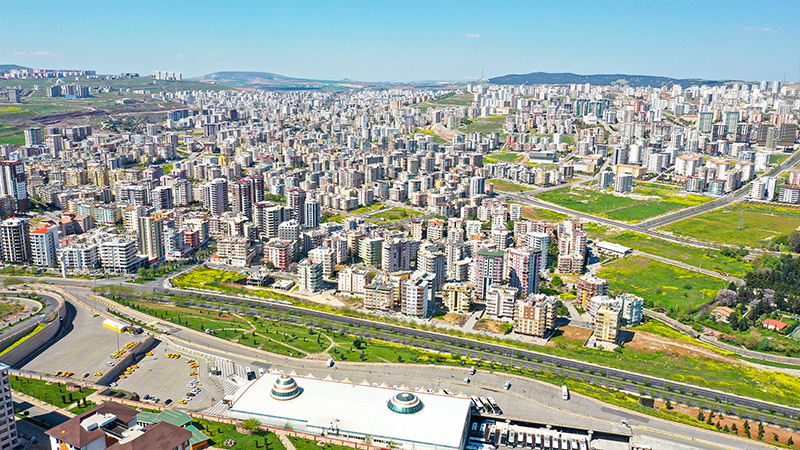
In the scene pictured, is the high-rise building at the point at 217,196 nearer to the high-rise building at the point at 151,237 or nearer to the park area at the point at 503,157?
the high-rise building at the point at 151,237

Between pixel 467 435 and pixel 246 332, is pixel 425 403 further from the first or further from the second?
pixel 246 332

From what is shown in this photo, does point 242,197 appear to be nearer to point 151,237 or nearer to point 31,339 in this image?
point 151,237

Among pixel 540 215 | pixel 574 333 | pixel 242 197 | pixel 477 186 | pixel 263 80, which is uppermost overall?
pixel 263 80

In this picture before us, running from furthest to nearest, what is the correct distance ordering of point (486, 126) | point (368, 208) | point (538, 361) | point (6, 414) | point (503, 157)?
point (486, 126)
point (503, 157)
point (368, 208)
point (538, 361)
point (6, 414)

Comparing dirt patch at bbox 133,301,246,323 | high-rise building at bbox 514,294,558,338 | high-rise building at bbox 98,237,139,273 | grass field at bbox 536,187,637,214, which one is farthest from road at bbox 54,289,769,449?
grass field at bbox 536,187,637,214

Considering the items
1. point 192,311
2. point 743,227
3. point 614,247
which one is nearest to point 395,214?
point 614,247

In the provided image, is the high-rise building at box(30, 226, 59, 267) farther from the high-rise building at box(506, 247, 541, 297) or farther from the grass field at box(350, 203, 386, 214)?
the high-rise building at box(506, 247, 541, 297)

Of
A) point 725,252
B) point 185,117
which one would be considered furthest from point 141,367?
point 185,117

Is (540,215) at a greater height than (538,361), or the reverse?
(540,215)
